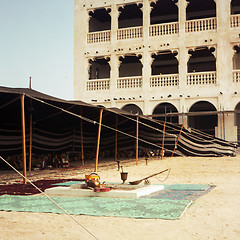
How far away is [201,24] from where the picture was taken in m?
21.0

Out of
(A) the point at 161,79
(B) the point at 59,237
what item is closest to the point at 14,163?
(B) the point at 59,237

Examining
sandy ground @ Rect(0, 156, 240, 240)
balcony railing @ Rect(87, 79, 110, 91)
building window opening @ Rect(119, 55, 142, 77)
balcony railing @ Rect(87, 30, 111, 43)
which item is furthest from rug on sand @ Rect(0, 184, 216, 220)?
building window opening @ Rect(119, 55, 142, 77)

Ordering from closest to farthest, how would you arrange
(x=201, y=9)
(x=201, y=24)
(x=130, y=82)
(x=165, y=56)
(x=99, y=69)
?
(x=201, y=24), (x=130, y=82), (x=201, y=9), (x=165, y=56), (x=99, y=69)

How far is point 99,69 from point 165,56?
4.42 meters

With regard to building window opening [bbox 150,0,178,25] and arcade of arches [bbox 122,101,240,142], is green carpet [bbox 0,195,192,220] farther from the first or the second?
building window opening [bbox 150,0,178,25]

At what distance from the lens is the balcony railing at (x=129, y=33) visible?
22.2 meters

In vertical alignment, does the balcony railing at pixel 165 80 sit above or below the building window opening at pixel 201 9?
below

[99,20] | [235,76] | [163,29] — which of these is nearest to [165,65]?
[163,29]

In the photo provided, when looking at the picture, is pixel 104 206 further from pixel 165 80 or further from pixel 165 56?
pixel 165 56

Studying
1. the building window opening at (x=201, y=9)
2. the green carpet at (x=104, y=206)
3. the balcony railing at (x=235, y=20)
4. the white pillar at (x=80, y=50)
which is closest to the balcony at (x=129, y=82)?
the white pillar at (x=80, y=50)

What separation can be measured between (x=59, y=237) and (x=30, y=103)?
7.04 meters

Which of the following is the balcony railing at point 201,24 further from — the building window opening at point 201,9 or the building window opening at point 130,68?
the building window opening at point 130,68

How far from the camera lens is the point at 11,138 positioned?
40.8 feet

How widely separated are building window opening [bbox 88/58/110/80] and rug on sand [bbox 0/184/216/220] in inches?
699
